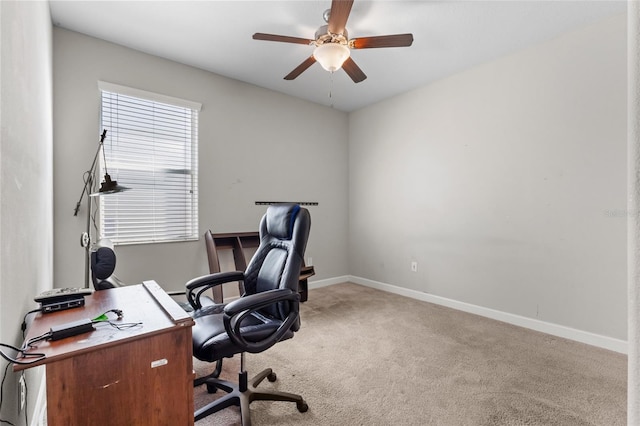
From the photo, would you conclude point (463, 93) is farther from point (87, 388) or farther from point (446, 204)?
point (87, 388)

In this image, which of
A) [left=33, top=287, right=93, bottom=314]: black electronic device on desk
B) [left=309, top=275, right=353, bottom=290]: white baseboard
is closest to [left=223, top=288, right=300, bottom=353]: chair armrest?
[left=33, top=287, right=93, bottom=314]: black electronic device on desk

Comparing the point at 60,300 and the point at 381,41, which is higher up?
the point at 381,41

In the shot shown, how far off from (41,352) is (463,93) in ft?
12.4

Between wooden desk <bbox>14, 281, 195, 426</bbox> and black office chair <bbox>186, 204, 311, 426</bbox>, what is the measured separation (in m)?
0.25

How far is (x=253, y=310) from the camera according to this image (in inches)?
54.5

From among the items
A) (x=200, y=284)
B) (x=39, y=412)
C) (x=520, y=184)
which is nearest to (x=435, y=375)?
(x=200, y=284)

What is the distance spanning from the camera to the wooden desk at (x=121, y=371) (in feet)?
2.97

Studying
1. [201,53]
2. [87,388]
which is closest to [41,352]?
[87,388]

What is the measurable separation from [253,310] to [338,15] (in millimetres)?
1812

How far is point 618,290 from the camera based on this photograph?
231 centimetres

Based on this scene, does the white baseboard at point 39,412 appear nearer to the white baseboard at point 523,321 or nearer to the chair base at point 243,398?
the chair base at point 243,398

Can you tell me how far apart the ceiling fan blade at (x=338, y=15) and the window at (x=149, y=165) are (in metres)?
1.82

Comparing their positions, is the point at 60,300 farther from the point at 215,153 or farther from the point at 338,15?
the point at 215,153

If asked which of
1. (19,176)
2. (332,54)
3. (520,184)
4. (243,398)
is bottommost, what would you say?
(243,398)
